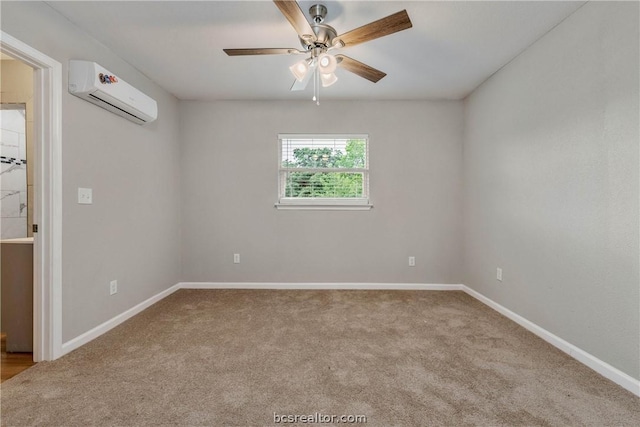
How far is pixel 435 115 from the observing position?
3592mm

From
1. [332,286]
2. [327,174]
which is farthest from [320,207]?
[332,286]

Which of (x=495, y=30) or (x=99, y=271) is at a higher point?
(x=495, y=30)

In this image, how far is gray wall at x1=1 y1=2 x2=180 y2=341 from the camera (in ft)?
6.64

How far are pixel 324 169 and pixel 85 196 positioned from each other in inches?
96.2

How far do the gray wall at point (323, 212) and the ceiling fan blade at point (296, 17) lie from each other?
1.84 meters

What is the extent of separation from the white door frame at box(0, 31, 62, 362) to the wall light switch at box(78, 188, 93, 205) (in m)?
0.20

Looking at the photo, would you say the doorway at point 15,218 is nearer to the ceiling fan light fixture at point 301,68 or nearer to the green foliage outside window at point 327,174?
the ceiling fan light fixture at point 301,68

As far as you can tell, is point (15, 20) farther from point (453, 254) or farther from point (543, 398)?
point (453, 254)

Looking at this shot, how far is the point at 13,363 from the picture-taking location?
1927 mm

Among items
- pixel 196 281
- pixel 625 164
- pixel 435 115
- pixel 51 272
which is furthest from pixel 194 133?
pixel 625 164

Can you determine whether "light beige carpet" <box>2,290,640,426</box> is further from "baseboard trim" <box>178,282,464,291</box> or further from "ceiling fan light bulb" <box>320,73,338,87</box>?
"ceiling fan light bulb" <box>320,73,338,87</box>

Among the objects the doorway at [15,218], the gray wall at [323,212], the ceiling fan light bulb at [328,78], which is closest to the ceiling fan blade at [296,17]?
the ceiling fan light bulb at [328,78]

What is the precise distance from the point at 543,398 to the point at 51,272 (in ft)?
10.4

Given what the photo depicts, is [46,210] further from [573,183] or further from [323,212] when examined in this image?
[573,183]
